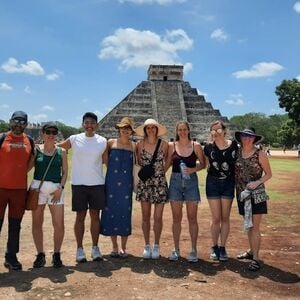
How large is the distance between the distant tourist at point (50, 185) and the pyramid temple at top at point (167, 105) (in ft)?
135

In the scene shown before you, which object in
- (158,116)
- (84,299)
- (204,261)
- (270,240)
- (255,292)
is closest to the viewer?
(84,299)

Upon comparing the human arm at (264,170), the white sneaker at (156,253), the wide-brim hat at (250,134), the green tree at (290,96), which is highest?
the green tree at (290,96)

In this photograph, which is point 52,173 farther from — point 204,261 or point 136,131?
point 204,261

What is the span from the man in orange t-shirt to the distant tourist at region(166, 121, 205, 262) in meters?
1.98

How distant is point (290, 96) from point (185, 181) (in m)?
35.4

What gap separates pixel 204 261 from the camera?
19.5ft

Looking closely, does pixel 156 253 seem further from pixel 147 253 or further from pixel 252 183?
A: pixel 252 183

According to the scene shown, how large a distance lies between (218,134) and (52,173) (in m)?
2.33

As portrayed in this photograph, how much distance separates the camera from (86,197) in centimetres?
583

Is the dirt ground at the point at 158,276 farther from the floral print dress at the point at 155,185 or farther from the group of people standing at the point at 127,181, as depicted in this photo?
the floral print dress at the point at 155,185

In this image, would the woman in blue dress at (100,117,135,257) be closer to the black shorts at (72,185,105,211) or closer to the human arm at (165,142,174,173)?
the black shorts at (72,185,105,211)

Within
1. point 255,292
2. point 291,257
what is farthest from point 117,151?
point 291,257

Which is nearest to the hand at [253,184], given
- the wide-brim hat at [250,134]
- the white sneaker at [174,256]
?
the wide-brim hat at [250,134]

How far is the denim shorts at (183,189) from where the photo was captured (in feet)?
19.5
